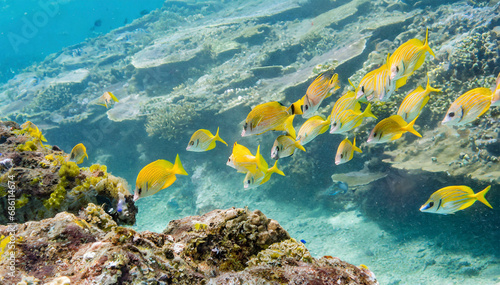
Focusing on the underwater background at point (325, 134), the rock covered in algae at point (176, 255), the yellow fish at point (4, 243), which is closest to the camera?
the rock covered in algae at point (176, 255)

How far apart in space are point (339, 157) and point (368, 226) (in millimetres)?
3995

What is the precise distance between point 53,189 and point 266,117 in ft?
8.41

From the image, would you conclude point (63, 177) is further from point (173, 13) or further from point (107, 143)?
point (173, 13)

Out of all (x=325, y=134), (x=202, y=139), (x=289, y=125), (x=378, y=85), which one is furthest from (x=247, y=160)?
(x=325, y=134)

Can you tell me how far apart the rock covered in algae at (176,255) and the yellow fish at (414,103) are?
83.9 inches

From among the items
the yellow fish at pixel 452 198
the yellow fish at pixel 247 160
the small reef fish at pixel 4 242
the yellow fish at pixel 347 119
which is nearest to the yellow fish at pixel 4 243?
the small reef fish at pixel 4 242

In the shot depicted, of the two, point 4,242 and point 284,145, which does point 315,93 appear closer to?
point 284,145

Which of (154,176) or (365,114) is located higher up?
(154,176)

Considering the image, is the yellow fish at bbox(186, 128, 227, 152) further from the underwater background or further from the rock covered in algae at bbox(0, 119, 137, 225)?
the underwater background

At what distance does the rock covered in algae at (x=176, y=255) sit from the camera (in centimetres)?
134

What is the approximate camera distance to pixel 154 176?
2.06 metres

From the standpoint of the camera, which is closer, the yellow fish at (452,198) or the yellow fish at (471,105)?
the yellow fish at (471,105)

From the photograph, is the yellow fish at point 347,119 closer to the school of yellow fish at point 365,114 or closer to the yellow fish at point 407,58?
the school of yellow fish at point 365,114

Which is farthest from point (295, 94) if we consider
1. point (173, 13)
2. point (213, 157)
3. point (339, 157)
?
point (173, 13)
